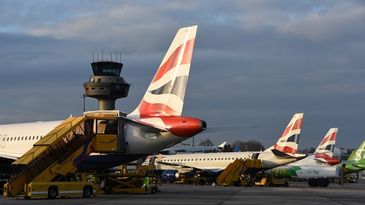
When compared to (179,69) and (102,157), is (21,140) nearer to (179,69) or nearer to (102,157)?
(102,157)

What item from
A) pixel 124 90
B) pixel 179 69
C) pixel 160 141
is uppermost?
pixel 124 90

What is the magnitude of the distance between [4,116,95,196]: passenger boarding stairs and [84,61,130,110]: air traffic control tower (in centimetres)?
8002

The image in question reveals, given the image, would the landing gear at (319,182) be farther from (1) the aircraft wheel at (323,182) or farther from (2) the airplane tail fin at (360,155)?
(2) the airplane tail fin at (360,155)

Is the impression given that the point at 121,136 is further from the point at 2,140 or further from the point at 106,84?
the point at 106,84

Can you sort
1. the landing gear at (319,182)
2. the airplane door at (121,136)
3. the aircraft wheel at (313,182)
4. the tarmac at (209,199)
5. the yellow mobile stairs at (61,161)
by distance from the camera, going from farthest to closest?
the aircraft wheel at (313,182) → the landing gear at (319,182) → the airplane door at (121,136) → the yellow mobile stairs at (61,161) → the tarmac at (209,199)

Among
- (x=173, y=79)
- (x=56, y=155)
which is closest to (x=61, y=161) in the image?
(x=56, y=155)

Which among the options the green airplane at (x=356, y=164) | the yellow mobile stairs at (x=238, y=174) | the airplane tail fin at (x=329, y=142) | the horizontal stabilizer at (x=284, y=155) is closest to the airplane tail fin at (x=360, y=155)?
the green airplane at (x=356, y=164)

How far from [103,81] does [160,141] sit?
83.4 meters

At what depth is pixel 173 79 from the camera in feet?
99.1

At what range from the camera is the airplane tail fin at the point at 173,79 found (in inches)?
1183

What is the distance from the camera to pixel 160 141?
29.8 m

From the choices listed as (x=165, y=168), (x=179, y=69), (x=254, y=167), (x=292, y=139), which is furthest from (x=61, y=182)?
(x=165, y=168)

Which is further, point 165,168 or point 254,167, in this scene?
point 165,168

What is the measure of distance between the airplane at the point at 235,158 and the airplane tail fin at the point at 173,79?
30413mm
